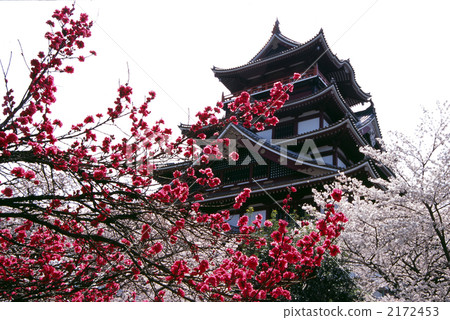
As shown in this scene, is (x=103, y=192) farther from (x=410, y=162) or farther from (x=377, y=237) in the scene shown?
(x=410, y=162)

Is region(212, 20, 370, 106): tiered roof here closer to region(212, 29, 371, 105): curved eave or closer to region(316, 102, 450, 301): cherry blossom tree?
region(212, 29, 371, 105): curved eave

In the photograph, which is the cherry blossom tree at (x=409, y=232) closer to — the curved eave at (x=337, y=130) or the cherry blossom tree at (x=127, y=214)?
the cherry blossom tree at (x=127, y=214)

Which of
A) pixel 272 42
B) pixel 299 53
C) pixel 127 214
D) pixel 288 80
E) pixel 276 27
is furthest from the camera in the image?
pixel 276 27

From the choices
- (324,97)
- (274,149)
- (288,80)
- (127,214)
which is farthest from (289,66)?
(127,214)

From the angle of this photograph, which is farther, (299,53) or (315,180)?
(299,53)

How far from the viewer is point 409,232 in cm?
Result: 719

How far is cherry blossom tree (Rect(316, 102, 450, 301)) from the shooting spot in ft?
23.3

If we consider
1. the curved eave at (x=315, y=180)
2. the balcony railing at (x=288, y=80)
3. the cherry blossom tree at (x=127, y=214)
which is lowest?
the cherry blossom tree at (x=127, y=214)

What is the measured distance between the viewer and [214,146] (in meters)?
5.00

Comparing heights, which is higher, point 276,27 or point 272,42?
point 276,27

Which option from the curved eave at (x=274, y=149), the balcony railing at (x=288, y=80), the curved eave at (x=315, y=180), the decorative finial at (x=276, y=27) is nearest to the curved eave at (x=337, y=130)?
the curved eave at (x=274, y=149)

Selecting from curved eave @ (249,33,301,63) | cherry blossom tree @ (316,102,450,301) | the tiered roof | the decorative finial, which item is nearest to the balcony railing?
the tiered roof

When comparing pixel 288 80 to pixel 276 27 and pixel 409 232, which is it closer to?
pixel 276 27

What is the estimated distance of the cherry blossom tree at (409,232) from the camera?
710cm
